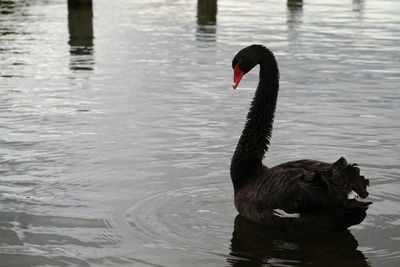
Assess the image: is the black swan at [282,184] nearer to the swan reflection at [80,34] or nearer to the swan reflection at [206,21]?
the swan reflection at [80,34]

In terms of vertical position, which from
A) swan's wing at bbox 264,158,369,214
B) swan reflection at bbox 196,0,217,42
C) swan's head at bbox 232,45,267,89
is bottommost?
swan reflection at bbox 196,0,217,42

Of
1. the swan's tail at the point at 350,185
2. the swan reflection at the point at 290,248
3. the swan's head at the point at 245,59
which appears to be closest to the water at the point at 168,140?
the swan reflection at the point at 290,248

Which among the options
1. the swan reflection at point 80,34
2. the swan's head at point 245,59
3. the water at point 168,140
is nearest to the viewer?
the water at point 168,140

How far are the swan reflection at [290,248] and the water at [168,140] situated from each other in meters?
0.01

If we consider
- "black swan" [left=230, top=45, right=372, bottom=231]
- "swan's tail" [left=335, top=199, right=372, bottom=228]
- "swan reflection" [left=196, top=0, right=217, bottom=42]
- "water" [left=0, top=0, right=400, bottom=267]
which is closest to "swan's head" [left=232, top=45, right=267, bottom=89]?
"black swan" [left=230, top=45, right=372, bottom=231]

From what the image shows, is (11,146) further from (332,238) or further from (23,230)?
(332,238)

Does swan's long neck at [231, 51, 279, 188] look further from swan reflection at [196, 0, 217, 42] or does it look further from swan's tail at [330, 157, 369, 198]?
swan reflection at [196, 0, 217, 42]

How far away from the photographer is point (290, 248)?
15.9 ft

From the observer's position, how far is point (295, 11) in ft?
69.4

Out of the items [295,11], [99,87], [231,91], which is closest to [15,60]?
[99,87]

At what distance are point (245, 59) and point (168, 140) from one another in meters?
1.96

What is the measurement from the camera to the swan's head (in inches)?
217

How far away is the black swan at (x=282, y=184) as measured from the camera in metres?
4.59

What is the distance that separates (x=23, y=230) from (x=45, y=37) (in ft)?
35.3
